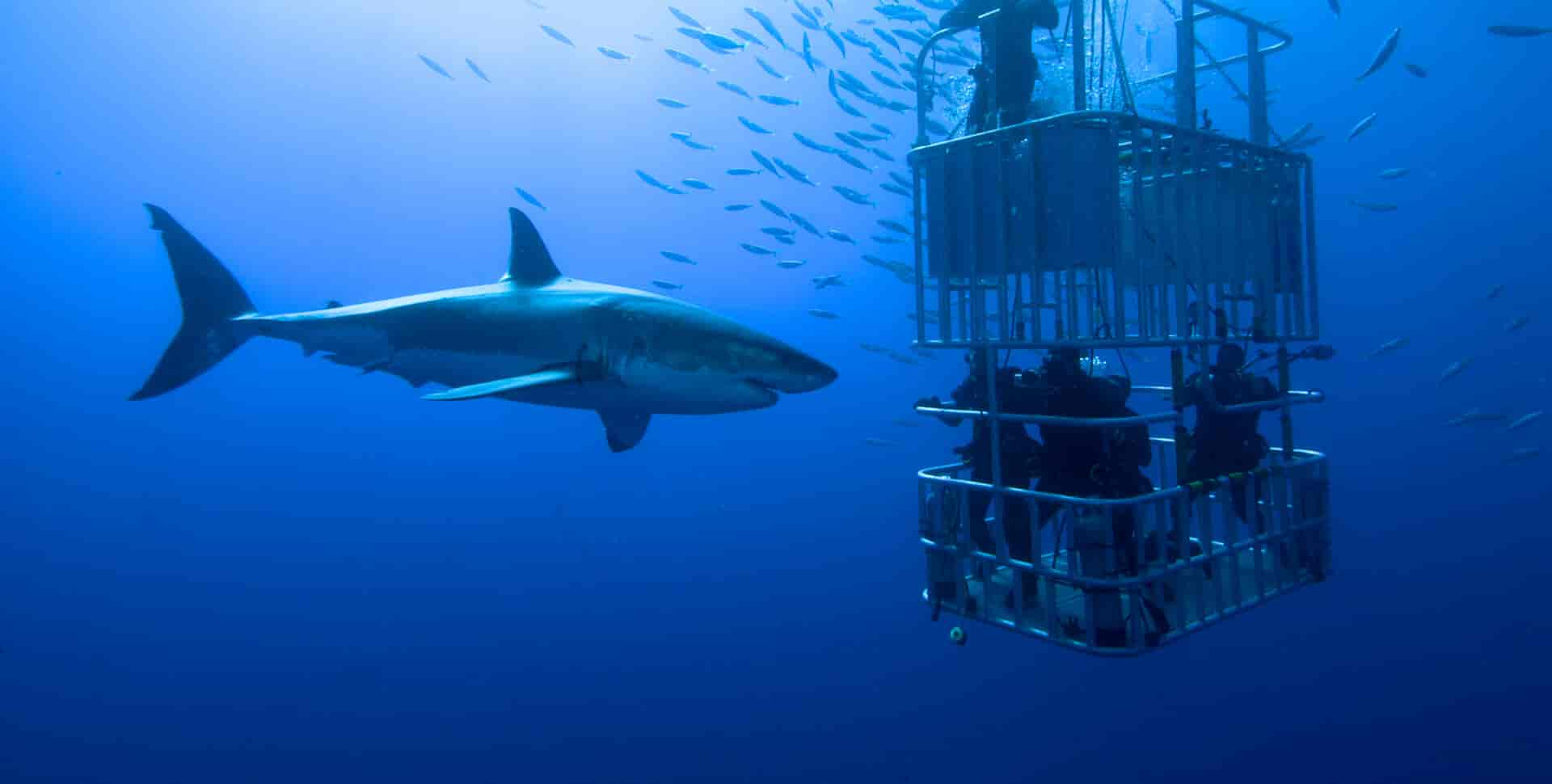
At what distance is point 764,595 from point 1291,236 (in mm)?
18531

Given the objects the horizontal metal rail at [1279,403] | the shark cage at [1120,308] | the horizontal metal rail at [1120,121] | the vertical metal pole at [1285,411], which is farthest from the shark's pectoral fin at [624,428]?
the vertical metal pole at [1285,411]

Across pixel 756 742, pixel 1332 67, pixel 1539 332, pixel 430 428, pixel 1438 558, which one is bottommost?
pixel 756 742

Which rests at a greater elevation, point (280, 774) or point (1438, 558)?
point (1438, 558)

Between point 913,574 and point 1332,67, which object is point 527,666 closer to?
point 913,574

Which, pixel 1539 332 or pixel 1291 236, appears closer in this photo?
pixel 1291 236

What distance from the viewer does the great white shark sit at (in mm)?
3516

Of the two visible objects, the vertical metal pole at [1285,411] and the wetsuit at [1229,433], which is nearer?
the wetsuit at [1229,433]

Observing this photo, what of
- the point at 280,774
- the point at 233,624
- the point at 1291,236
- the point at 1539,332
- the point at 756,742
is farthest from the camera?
the point at 1539,332

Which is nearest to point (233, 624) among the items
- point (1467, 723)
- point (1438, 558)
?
point (1467, 723)

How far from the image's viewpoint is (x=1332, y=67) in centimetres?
3581

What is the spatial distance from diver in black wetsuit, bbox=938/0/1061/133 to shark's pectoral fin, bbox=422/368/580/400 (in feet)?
9.86

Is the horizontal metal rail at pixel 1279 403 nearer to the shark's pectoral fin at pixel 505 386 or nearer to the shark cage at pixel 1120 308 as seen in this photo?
the shark cage at pixel 1120 308

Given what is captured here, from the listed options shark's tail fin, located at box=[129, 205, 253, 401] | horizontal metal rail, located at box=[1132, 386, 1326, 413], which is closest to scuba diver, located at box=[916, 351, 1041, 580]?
horizontal metal rail, located at box=[1132, 386, 1326, 413]

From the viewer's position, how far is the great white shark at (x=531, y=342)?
11.5 feet
